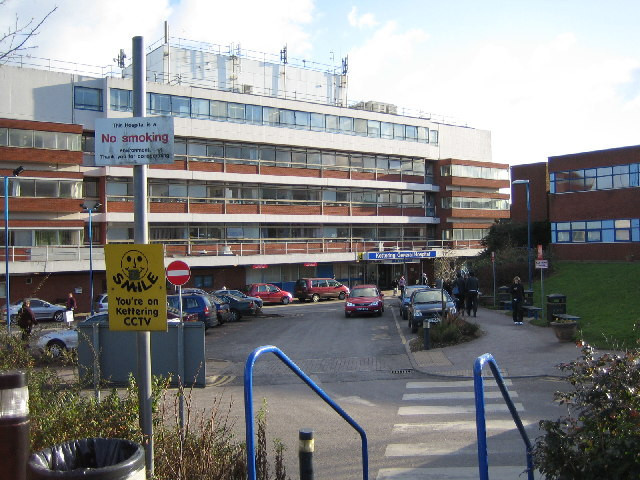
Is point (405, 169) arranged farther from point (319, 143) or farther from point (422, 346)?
point (422, 346)

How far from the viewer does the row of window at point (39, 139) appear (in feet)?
125

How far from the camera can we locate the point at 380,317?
3170 cm

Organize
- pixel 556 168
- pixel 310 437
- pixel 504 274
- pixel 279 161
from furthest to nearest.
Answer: pixel 279 161 → pixel 556 168 → pixel 504 274 → pixel 310 437

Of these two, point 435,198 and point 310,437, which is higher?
point 435,198

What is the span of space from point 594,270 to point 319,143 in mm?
25293

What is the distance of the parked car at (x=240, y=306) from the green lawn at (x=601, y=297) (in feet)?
46.0

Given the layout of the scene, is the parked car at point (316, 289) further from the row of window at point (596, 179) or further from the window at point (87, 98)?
the window at point (87, 98)

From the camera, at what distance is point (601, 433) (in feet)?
13.8

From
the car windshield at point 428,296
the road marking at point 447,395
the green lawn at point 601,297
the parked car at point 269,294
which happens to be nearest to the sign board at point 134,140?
the green lawn at point 601,297

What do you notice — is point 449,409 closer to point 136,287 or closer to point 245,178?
point 136,287

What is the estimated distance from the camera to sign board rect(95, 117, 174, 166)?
536 centimetres

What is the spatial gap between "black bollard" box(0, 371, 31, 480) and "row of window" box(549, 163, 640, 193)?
39.7 m

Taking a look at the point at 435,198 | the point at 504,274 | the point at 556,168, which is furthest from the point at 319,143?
the point at 504,274

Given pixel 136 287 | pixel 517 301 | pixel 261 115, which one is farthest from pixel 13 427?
pixel 261 115
